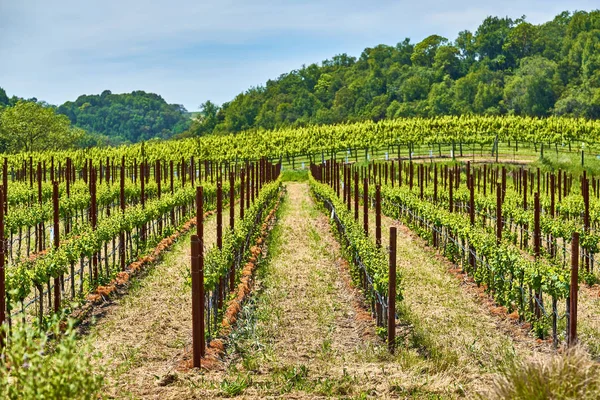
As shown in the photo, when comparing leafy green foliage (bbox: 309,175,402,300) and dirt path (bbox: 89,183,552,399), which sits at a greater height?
leafy green foliage (bbox: 309,175,402,300)

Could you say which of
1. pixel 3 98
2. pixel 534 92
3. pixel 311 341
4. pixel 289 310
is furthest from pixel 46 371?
pixel 3 98

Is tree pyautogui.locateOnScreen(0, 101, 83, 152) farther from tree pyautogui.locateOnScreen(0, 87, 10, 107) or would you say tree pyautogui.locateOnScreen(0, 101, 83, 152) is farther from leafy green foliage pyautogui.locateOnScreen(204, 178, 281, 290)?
leafy green foliage pyautogui.locateOnScreen(204, 178, 281, 290)

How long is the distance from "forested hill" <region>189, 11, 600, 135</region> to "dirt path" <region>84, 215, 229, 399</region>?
260 feet

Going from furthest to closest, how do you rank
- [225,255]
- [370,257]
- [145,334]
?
[370,257], [225,255], [145,334]

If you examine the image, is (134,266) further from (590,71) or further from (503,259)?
(590,71)

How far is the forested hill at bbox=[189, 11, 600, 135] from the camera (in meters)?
98.4

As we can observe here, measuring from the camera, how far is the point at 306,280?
1354cm

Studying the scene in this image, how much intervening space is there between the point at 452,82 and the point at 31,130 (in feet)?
210

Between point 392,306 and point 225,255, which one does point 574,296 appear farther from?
point 225,255

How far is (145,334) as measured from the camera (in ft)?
31.3

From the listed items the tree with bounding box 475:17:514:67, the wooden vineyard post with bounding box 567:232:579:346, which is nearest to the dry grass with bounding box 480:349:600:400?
the wooden vineyard post with bounding box 567:232:579:346

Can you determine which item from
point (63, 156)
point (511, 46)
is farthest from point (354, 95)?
point (63, 156)

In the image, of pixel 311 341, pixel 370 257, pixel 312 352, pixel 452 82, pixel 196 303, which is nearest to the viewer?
pixel 196 303

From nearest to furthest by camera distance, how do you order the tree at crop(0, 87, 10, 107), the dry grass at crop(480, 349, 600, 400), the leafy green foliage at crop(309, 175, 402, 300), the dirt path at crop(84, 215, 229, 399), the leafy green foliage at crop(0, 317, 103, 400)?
the leafy green foliage at crop(0, 317, 103, 400), the dry grass at crop(480, 349, 600, 400), the dirt path at crop(84, 215, 229, 399), the leafy green foliage at crop(309, 175, 402, 300), the tree at crop(0, 87, 10, 107)
